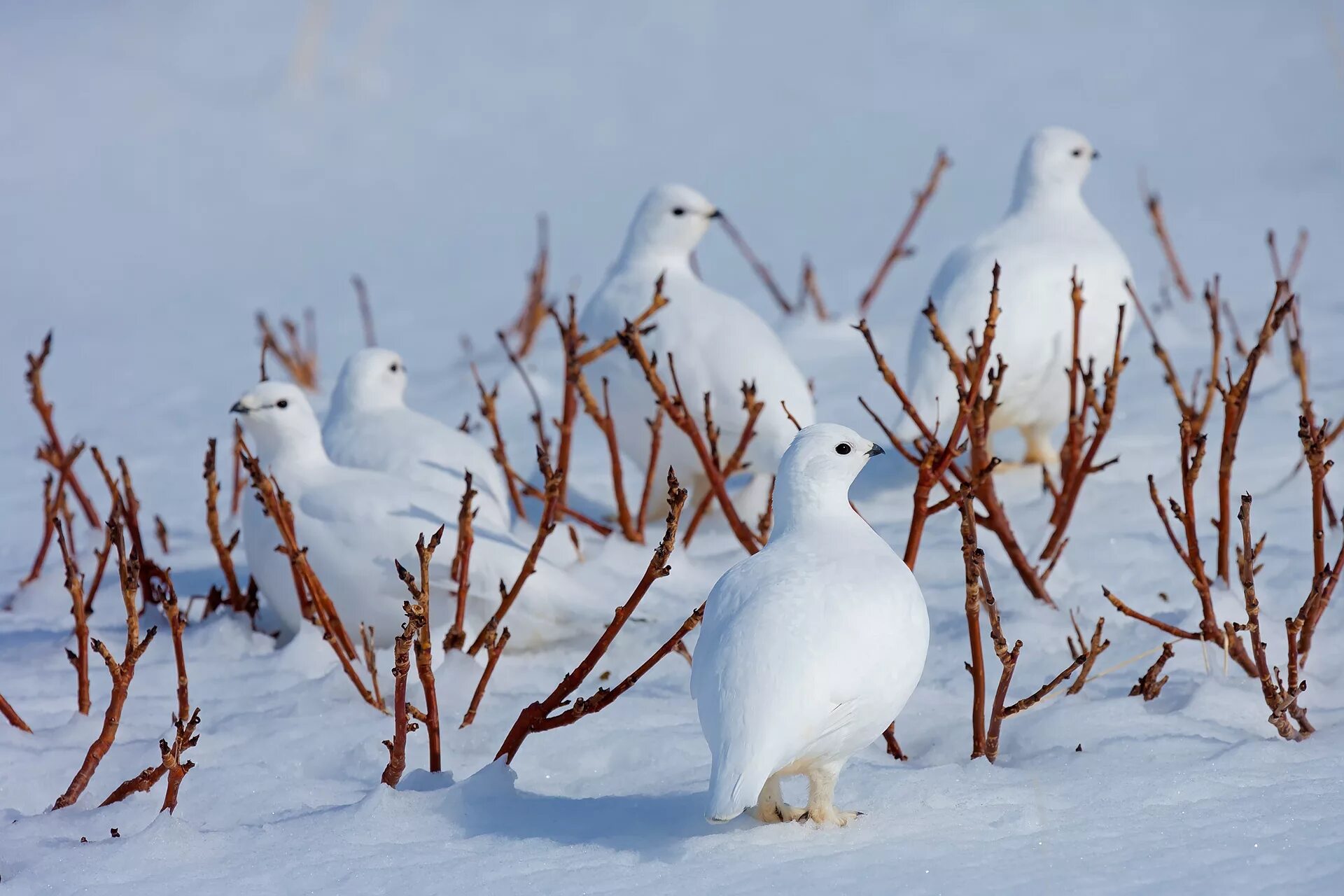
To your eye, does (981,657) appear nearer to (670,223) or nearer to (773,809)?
(773,809)

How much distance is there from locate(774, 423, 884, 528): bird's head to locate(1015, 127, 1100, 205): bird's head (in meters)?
2.82

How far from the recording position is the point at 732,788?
1.88m

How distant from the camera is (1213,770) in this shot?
7.44ft

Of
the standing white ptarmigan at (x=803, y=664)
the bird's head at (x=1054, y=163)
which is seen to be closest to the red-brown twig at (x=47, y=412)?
the standing white ptarmigan at (x=803, y=664)

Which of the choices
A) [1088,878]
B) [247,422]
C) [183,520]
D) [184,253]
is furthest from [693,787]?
[184,253]

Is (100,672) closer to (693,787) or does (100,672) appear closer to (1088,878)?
(693,787)

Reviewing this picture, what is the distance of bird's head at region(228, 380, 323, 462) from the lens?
3.58 m

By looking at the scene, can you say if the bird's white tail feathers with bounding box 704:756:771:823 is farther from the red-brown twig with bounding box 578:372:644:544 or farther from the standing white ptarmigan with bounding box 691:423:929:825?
the red-brown twig with bounding box 578:372:644:544

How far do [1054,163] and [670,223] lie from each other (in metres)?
1.23

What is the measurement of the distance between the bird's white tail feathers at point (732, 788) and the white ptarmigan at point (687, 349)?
209cm

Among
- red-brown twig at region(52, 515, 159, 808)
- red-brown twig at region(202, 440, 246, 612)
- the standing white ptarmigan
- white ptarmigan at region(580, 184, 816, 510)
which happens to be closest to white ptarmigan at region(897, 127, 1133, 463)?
white ptarmigan at region(580, 184, 816, 510)

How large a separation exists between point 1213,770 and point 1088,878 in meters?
0.50

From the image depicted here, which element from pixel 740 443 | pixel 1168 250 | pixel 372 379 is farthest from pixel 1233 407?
pixel 1168 250

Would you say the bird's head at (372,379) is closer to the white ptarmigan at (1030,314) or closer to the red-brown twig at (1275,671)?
the white ptarmigan at (1030,314)
